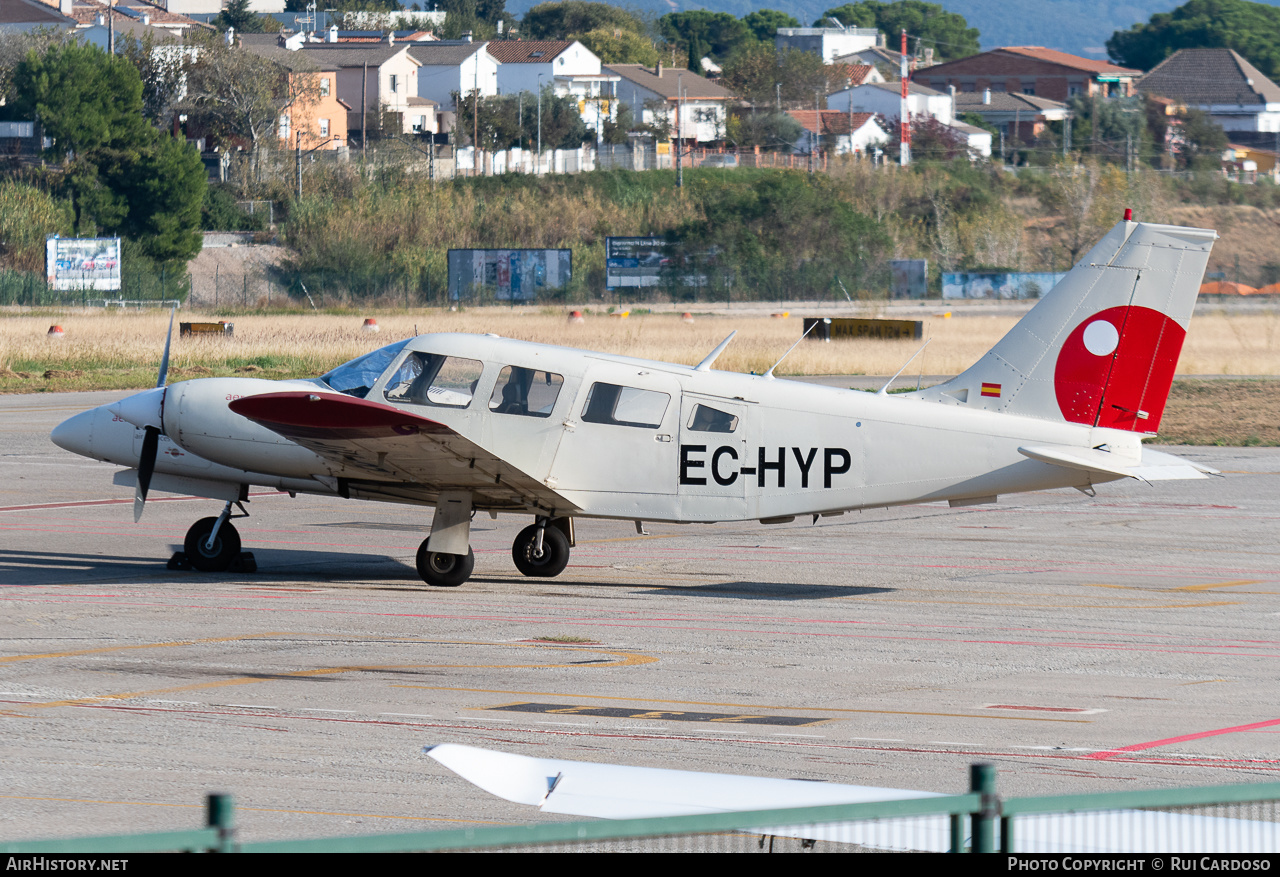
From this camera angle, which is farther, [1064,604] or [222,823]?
[1064,604]

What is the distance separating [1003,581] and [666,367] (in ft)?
13.2

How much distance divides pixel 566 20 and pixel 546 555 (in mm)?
184634

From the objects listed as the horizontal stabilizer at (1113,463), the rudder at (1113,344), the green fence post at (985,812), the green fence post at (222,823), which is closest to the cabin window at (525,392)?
the rudder at (1113,344)

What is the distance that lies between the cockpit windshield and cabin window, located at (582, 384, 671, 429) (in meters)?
1.86

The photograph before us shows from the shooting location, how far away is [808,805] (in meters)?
5.14

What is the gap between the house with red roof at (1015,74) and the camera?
18862 centimetres

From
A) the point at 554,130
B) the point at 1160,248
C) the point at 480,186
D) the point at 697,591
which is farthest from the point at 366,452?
the point at 554,130

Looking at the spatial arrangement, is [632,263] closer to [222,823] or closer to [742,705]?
[742,705]

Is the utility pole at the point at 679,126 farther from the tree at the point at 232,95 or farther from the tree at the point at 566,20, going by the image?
the tree at the point at 566,20

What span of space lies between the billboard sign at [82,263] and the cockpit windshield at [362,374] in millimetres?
61049

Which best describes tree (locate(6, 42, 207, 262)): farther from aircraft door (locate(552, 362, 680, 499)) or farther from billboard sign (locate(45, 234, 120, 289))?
aircraft door (locate(552, 362, 680, 499))

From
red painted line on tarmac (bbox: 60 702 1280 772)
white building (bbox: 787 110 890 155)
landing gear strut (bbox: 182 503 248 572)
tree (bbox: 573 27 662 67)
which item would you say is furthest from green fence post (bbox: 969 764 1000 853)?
tree (bbox: 573 27 662 67)

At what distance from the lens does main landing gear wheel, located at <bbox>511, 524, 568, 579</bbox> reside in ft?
51.0

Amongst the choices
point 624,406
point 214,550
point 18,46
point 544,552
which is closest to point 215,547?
point 214,550
